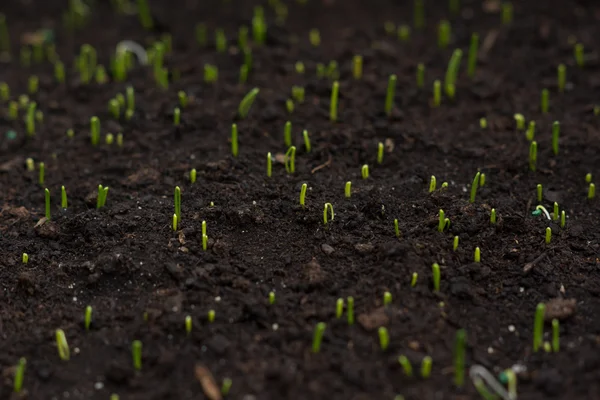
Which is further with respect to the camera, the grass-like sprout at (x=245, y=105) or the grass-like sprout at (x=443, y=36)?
the grass-like sprout at (x=443, y=36)

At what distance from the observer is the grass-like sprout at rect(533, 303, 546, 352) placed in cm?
242

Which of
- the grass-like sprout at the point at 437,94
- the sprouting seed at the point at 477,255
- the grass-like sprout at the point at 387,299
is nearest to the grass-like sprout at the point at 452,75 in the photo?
the grass-like sprout at the point at 437,94

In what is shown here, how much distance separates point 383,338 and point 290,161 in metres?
1.09

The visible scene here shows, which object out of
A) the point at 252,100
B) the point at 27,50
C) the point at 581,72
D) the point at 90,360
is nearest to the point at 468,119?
the point at 581,72

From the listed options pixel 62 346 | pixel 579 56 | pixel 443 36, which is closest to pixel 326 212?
pixel 62 346

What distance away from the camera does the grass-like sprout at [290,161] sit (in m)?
3.23

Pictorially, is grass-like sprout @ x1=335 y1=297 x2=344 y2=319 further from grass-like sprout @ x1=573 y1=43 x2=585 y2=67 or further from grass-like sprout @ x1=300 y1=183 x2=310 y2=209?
grass-like sprout @ x1=573 y1=43 x2=585 y2=67

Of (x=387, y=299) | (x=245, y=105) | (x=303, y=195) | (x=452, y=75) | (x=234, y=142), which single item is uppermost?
(x=452, y=75)

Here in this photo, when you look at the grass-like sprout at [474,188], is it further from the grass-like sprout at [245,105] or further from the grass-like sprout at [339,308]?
the grass-like sprout at [245,105]

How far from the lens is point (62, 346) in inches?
98.1

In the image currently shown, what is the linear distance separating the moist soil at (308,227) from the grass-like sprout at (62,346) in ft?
0.08

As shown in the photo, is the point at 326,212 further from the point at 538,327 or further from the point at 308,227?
the point at 538,327

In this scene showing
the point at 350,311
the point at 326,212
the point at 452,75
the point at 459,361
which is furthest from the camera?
the point at 452,75

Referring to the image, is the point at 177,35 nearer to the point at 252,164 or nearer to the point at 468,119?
the point at 252,164
